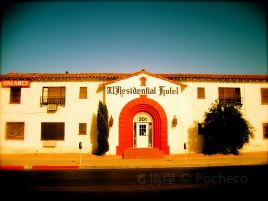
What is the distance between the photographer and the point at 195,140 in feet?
72.7

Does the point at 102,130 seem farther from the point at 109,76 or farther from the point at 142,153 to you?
the point at 109,76

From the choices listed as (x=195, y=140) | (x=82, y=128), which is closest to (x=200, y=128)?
(x=195, y=140)

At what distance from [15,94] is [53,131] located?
493 cm

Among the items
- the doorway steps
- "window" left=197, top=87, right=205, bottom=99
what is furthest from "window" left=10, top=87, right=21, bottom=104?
"window" left=197, top=87, right=205, bottom=99

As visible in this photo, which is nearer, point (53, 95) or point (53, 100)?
point (53, 100)

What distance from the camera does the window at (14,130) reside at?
22016 mm

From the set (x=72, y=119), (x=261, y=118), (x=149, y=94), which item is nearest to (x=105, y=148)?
(x=72, y=119)

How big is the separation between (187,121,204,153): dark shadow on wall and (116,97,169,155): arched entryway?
2381mm

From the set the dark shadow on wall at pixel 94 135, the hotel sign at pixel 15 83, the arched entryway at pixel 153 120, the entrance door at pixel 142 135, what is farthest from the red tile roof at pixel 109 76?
the entrance door at pixel 142 135

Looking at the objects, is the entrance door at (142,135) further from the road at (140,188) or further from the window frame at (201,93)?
the road at (140,188)

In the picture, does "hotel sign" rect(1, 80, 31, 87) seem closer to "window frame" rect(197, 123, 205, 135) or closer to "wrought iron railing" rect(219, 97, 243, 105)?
"window frame" rect(197, 123, 205, 135)

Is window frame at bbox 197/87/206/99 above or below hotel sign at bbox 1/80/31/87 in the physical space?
below

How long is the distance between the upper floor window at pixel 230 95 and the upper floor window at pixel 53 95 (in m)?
14.5

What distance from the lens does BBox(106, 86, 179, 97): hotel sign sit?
70.6 feet
